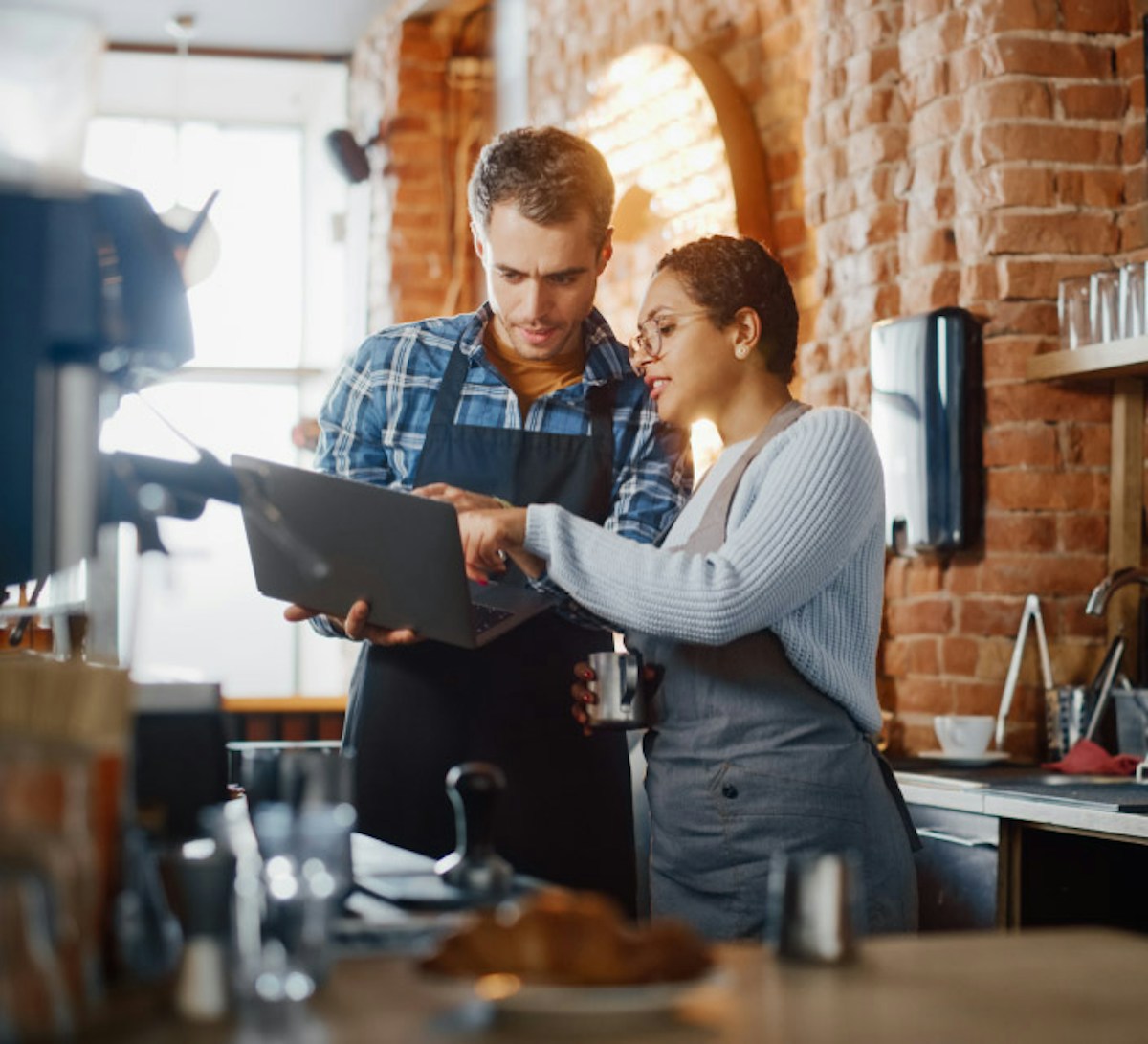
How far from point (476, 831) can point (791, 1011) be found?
0.47m

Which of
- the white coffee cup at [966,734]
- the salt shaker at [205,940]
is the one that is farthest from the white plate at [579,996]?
the white coffee cup at [966,734]

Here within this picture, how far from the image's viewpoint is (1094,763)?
9.77 feet

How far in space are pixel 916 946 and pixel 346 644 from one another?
6.17 m

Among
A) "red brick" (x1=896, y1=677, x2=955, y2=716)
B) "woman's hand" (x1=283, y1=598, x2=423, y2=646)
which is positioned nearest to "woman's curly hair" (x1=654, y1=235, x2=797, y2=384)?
"woman's hand" (x1=283, y1=598, x2=423, y2=646)

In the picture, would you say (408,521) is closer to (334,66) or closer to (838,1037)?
(838,1037)

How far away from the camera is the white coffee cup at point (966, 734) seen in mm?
3160

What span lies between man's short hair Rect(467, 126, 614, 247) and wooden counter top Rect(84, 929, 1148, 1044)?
1.44m

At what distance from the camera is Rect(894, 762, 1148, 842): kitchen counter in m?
2.46

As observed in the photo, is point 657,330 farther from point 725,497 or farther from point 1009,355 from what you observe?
point 1009,355

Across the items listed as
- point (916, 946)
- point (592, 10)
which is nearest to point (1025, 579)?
point (916, 946)

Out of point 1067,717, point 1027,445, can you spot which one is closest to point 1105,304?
point 1027,445

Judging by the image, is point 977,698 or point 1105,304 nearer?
point 1105,304

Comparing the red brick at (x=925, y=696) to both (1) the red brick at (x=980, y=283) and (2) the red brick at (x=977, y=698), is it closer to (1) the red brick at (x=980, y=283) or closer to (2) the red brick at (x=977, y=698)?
(2) the red brick at (x=977, y=698)

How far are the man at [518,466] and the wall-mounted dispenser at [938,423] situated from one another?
82 cm
